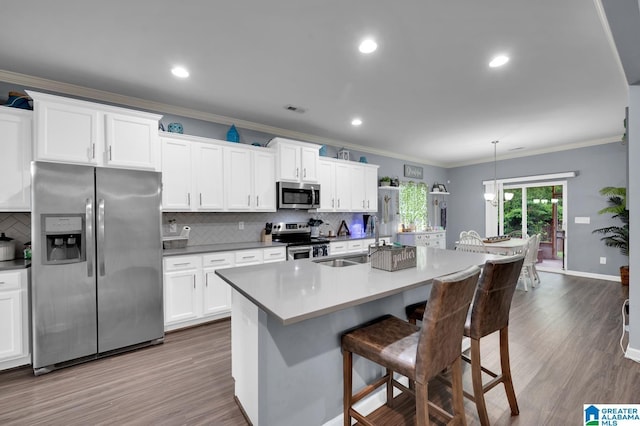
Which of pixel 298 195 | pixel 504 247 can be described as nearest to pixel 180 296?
pixel 298 195

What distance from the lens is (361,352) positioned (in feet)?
5.02

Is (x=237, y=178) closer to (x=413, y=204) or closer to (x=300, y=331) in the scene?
(x=300, y=331)

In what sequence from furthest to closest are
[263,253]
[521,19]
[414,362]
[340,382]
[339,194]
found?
[339,194] < [263,253] < [521,19] < [340,382] < [414,362]

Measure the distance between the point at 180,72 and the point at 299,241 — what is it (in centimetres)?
262

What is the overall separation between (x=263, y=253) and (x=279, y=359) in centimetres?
239

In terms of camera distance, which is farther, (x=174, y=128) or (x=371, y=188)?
(x=371, y=188)

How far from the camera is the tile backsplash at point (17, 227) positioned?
275cm

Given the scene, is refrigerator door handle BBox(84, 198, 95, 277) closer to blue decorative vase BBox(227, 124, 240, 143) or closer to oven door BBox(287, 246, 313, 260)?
blue decorative vase BBox(227, 124, 240, 143)

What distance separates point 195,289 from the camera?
3.26m

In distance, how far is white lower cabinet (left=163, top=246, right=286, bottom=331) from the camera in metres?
3.10

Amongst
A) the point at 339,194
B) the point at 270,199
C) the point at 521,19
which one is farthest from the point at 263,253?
the point at 521,19

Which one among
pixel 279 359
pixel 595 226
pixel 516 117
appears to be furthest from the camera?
pixel 595 226

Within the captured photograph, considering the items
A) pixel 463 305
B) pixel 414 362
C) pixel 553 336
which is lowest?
pixel 553 336

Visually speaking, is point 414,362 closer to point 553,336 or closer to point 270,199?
point 553,336
